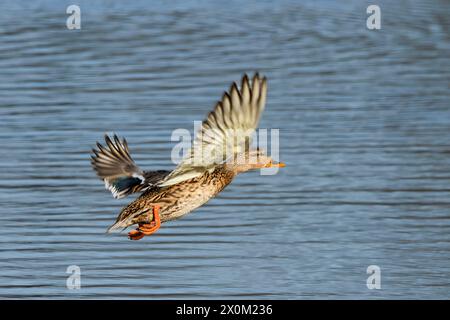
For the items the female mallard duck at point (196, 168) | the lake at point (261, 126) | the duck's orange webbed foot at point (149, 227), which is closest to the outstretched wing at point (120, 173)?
the female mallard duck at point (196, 168)

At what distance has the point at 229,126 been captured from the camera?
20.2 ft

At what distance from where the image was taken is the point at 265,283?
7566mm

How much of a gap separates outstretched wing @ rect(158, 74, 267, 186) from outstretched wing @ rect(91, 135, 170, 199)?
664mm

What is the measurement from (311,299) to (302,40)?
730 centimetres

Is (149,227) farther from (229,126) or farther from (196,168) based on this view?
(229,126)

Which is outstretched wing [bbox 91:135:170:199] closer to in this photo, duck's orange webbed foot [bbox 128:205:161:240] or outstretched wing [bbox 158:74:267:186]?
duck's orange webbed foot [bbox 128:205:161:240]

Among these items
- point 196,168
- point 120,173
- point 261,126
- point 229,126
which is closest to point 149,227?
point 196,168

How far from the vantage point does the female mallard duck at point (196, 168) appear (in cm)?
609

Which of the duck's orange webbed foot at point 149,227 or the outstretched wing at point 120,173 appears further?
the outstretched wing at point 120,173

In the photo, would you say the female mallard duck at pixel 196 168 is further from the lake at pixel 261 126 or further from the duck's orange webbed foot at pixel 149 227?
the lake at pixel 261 126

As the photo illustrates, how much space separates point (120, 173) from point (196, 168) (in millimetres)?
1039

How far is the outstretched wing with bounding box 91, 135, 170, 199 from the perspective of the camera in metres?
7.29

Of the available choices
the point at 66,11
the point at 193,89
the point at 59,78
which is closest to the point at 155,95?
the point at 193,89

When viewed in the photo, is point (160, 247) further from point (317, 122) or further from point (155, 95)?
point (155, 95)
